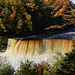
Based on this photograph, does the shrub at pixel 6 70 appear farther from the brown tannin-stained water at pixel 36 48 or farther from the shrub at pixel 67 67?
the brown tannin-stained water at pixel 36 48

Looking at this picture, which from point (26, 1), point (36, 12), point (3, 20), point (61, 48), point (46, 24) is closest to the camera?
point (61, 48)

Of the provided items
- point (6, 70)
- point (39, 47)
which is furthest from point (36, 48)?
point (6, 70)

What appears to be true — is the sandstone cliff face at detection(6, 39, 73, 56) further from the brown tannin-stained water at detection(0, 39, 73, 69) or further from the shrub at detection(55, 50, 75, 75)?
the shrub at detection(55, 50, 75, 75)

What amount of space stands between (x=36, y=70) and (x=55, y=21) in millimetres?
11409

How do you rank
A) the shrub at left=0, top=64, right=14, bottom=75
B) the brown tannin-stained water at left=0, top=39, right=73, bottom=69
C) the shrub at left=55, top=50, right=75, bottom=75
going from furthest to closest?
the brown tannin-stained water at left=0, top=39, right=73, bottom=69 → the shrub at left=0, top=64, right=14, bottom=75 → the shrub at left=55, top=50, right=75, bottom=75

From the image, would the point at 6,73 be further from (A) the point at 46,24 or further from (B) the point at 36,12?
(A) the point at 46,24

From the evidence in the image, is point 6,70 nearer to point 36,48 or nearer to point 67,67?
point 67,67

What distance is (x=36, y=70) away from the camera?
3.93m

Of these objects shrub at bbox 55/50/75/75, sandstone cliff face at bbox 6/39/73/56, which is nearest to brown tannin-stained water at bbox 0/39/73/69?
sandstone cliff face at bbox 6/39/73/56

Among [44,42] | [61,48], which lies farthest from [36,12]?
[61,48]

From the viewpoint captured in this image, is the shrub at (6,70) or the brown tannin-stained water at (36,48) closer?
the shrub at (6,70)

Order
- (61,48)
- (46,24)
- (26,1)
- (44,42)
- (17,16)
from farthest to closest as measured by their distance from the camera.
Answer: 1. (46,24)
2. (26,1)
3. (17,16)
4. (44,42)
5. (61,48)

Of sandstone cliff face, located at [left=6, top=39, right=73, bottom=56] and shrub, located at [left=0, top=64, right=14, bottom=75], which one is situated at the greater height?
sandstone cliff face, located at [left=6, top=39, right=73, bottom=56]

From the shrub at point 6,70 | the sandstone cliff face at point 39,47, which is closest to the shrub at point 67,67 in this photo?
the shrub at point 6,70
